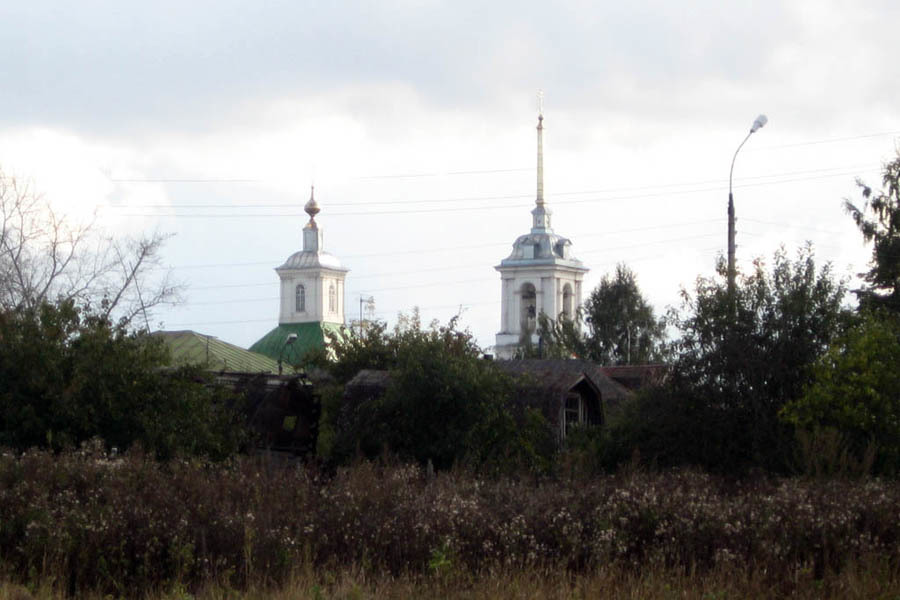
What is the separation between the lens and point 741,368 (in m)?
20.7

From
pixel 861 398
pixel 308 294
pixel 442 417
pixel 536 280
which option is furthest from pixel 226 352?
pixel 308 294

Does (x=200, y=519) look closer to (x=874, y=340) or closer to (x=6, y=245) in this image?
(x=874, y=340)

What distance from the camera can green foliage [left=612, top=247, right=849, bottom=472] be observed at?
67.4 ft

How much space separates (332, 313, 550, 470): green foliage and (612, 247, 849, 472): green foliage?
2.80 m

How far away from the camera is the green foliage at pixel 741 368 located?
20.5m

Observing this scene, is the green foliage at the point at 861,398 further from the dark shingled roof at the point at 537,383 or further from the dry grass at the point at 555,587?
the dry grass at the point at 555,587

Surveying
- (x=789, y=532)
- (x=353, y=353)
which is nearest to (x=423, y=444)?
(x=353, y=353)

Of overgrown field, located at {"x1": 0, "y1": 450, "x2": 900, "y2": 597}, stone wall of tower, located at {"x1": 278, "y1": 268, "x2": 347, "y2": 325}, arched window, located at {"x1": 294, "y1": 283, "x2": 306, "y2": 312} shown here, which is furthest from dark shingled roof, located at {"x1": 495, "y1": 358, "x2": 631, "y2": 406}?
arched window, located at {"x1": 294, "y1": 283, "x2": 306, "y2": 312}

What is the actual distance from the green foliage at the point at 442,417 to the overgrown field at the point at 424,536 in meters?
11.7

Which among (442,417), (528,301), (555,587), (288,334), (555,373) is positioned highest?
(528,301)

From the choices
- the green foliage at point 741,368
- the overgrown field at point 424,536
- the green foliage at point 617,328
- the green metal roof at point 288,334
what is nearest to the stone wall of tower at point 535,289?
the green metal roof at point 288,334

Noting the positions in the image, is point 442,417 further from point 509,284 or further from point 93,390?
point 509,284

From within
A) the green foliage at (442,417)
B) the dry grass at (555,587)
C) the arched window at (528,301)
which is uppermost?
the arched window at (528,301)

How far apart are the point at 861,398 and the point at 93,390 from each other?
1161 centimetres
